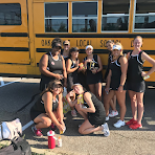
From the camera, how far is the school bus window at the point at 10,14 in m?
3.70

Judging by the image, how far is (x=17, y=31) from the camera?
378cm

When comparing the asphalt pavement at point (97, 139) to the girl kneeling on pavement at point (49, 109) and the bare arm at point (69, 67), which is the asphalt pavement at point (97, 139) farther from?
the bare arm at point (69, 67)

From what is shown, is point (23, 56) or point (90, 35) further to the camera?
point (23, 56)

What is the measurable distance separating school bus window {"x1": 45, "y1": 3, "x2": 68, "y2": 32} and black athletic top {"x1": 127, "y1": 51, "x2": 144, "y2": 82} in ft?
5.39

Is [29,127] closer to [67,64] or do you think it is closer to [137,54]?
[67,64]

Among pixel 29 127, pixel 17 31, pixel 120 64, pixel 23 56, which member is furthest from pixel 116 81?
pixel 17 31

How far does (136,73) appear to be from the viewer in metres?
2.69

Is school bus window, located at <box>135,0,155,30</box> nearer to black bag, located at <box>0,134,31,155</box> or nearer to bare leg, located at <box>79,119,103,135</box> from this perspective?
bare leg, located at <box>79,119,103,135</box>

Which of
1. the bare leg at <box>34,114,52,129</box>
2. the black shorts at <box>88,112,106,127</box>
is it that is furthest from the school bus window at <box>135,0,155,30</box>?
the bare leg at <box>34,114,52,129</box>

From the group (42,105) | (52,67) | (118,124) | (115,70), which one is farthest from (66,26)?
(118,124)

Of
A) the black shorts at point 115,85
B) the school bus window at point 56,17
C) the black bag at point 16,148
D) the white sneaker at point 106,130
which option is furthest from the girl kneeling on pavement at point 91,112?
the school bus window at point 56,17

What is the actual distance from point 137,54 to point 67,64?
128cm

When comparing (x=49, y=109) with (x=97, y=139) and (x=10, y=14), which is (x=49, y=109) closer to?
(x=97, y=139)

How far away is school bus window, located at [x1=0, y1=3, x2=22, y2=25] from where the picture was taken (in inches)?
146
